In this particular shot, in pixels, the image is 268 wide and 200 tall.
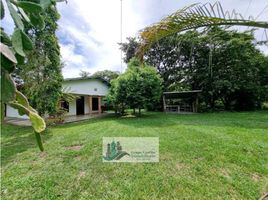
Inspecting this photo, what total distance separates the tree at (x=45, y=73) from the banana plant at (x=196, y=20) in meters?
8.32

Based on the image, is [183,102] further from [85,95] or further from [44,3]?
[44,3]

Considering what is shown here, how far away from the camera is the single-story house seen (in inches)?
599

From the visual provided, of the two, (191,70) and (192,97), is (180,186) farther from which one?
(191,70)

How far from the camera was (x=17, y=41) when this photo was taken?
459 millimetres

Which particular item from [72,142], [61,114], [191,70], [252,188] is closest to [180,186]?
[252,188]

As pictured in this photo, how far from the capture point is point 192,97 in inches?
685

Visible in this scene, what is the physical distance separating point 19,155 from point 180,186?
4.26 meters

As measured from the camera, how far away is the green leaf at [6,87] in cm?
41

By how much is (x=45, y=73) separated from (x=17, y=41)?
32.5 feet

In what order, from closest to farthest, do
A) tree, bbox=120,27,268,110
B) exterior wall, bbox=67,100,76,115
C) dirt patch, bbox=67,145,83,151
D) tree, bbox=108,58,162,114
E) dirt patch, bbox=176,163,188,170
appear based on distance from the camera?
dirt patch, bbox=176,163,188,170 → dirt patch, bbox=67,145,83,151 → tree, bbox=108,58,162,114 → exterior wall, bbox=67,100,76,115 → tree, bbox=120,27,268,110

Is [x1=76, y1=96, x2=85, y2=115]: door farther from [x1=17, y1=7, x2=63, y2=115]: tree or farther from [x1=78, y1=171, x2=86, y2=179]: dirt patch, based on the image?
[x1=78, y1=171, x2=86, y2=179]: dirt patch

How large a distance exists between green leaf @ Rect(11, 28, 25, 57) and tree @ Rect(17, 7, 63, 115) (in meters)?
9.28

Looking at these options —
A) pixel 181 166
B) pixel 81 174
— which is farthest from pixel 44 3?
pixel 181 166

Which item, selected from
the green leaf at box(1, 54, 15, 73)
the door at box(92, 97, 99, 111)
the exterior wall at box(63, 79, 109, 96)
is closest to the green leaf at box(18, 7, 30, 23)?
the green leaf at box(1, 54, 15, 73)
